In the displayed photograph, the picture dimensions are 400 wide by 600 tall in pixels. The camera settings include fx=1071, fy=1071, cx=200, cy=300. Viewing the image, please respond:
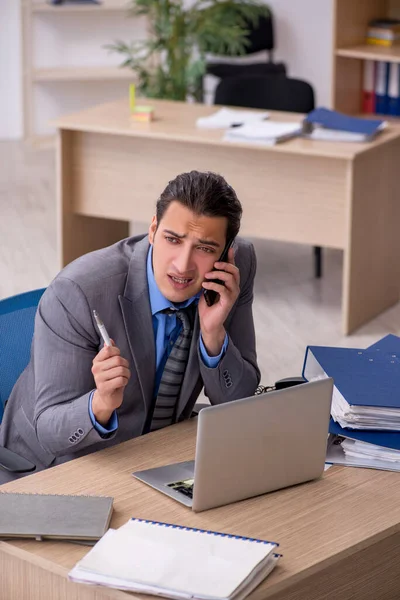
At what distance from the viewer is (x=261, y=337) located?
4742 mm

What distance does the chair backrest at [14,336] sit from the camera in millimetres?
2605

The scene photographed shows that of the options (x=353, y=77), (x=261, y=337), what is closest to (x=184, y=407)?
(x=261, y=337)

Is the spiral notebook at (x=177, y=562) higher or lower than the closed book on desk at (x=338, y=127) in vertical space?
lower

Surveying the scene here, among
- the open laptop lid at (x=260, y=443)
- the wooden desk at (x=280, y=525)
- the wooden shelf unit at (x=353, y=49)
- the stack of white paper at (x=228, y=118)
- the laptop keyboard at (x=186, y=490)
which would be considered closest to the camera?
the wooden desk at (x=280, y=525)

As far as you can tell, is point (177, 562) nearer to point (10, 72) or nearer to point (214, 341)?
point (214, 341)

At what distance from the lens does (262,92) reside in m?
5.67

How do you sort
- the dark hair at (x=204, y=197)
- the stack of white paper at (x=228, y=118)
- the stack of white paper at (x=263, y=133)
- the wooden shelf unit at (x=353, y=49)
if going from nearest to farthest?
the dark hair at (x=204, y=197) → the stack of white paper at (x=263, y=133) → the stack of white paper at (x=228, y=118) → the wooden shelf unit at (x=353, y=49)

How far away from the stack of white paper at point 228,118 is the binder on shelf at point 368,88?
4.11 ft

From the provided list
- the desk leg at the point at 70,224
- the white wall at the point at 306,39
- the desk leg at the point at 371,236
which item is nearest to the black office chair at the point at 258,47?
the white wall at the point at 306,39

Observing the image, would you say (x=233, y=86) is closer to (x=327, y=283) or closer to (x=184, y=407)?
(x=327, y=283)

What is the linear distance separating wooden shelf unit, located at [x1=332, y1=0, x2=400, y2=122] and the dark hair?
3.71 metres

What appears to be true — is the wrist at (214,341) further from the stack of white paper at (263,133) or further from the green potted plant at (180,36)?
the green potted plant at (180,36)

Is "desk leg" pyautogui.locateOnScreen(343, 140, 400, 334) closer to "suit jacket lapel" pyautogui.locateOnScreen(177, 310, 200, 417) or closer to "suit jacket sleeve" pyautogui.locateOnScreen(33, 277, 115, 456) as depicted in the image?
"suit jacket lapel" pyautogui.locateOnScreen(177, 310, 200, 417)

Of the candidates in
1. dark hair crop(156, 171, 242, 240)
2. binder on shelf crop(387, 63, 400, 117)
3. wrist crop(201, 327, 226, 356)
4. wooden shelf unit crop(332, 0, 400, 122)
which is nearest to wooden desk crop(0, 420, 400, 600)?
wrist crop(201, 327, 226, 356)
